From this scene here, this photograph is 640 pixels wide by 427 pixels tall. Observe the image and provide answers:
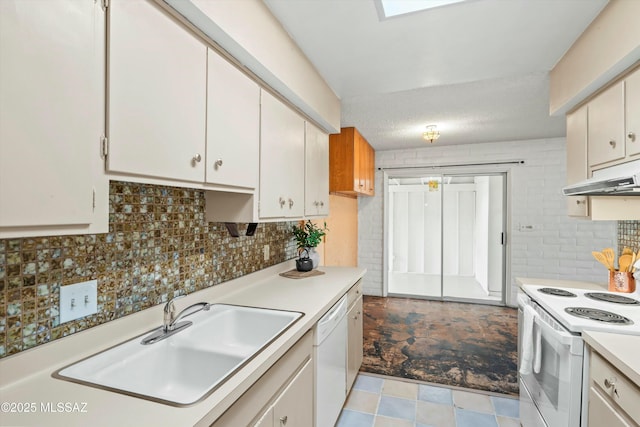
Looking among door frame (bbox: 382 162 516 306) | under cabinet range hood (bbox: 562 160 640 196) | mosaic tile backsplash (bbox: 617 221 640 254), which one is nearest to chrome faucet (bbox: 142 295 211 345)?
under cabinet range hood (bbox: 562 160 640 196)

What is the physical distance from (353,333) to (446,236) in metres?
3.07

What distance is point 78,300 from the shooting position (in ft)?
3.50

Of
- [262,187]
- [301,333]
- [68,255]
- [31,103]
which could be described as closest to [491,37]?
[262,187]

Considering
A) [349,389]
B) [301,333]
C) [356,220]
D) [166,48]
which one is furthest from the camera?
[356,220]

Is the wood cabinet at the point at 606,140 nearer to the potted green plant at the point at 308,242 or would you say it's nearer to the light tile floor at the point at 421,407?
the light tile floor at the point at 421,407

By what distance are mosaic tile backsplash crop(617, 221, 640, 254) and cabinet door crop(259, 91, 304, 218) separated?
2.31 metres

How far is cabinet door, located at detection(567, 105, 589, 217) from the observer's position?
6.58 ft

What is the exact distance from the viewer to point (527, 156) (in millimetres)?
4289

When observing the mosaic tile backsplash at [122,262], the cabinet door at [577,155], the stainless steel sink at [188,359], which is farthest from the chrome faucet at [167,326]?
the cabinet door at [577,155]

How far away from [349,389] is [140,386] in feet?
5.36

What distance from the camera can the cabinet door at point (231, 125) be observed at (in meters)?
1.29

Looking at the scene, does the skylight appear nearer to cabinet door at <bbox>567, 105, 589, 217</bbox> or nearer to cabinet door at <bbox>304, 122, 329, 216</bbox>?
cabinet door at <bbox>304, 122, 329, 216</bbox>

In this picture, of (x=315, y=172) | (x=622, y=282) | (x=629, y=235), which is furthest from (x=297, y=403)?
(x=629, y=235)

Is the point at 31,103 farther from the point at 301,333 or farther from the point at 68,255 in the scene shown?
the point at 301,333
